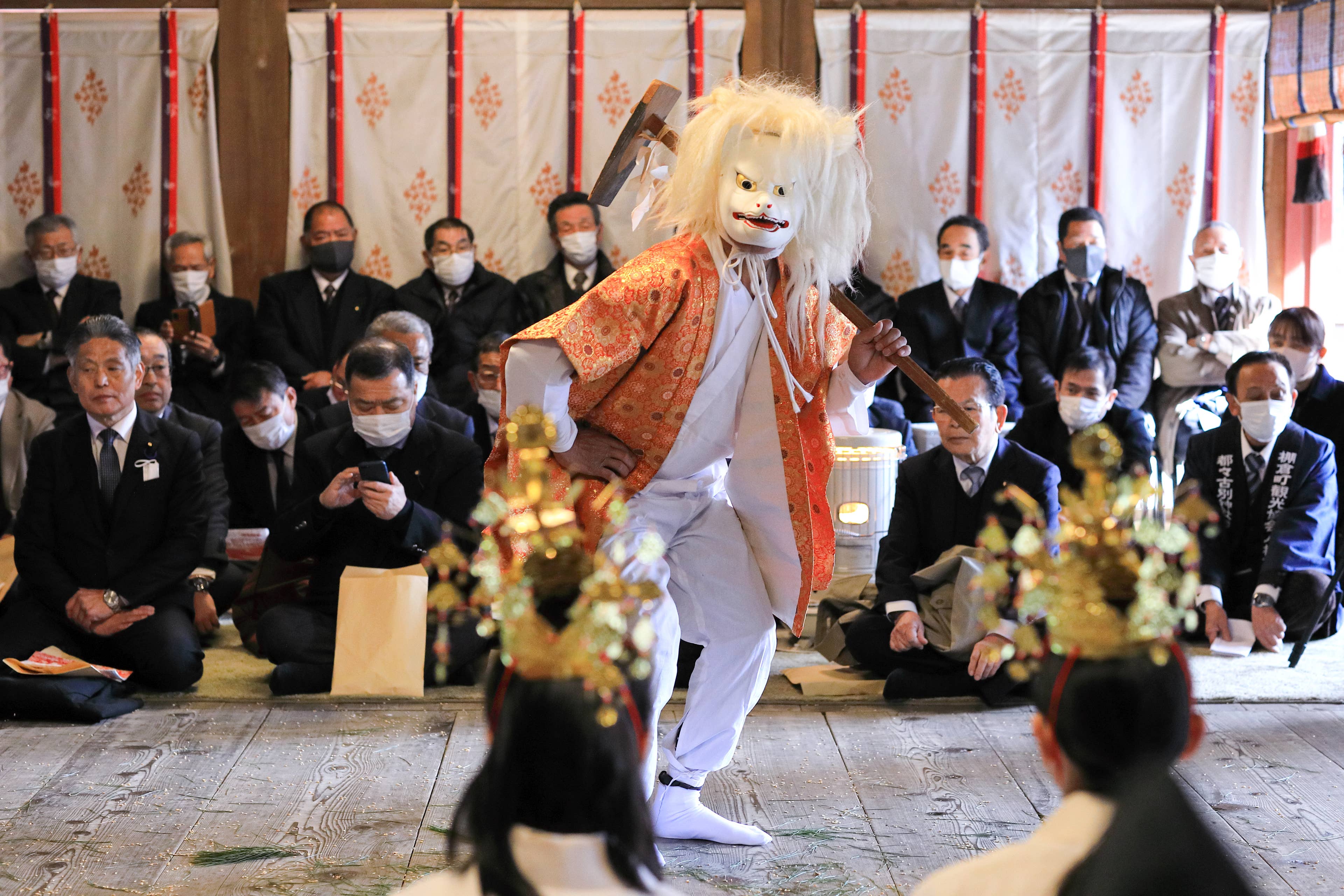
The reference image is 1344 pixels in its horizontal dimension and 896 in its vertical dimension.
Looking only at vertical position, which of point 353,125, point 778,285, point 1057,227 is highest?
point 353,125

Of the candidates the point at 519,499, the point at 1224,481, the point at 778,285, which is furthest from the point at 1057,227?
the point at 519,499

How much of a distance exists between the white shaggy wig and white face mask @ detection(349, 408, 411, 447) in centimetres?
149

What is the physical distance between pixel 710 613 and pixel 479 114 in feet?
12.6

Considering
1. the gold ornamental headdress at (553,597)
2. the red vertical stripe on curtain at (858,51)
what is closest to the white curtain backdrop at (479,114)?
the red vertical stripe on curtain at (858,51)

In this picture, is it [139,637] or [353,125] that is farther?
[353,125]

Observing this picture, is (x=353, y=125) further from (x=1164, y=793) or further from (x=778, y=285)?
(x=1164, y=793)

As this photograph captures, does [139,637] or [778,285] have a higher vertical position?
[778,285]

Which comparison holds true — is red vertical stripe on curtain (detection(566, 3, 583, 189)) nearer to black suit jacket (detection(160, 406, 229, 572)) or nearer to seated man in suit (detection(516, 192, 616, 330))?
seated man in suit (detection(516, 192, 616, 330))

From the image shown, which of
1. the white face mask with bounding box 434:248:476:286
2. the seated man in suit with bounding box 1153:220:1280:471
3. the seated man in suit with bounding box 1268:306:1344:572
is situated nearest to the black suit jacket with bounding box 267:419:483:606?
the white face mask with bounding box 434:248:476:286

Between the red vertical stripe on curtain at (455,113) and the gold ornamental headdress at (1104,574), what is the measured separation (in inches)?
188

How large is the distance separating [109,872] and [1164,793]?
6.39ft

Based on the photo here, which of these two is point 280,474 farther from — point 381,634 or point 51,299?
point 51,299

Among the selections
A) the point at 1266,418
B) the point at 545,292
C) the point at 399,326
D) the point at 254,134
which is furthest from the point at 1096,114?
the point at 254,134

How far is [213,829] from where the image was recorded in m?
2.67
